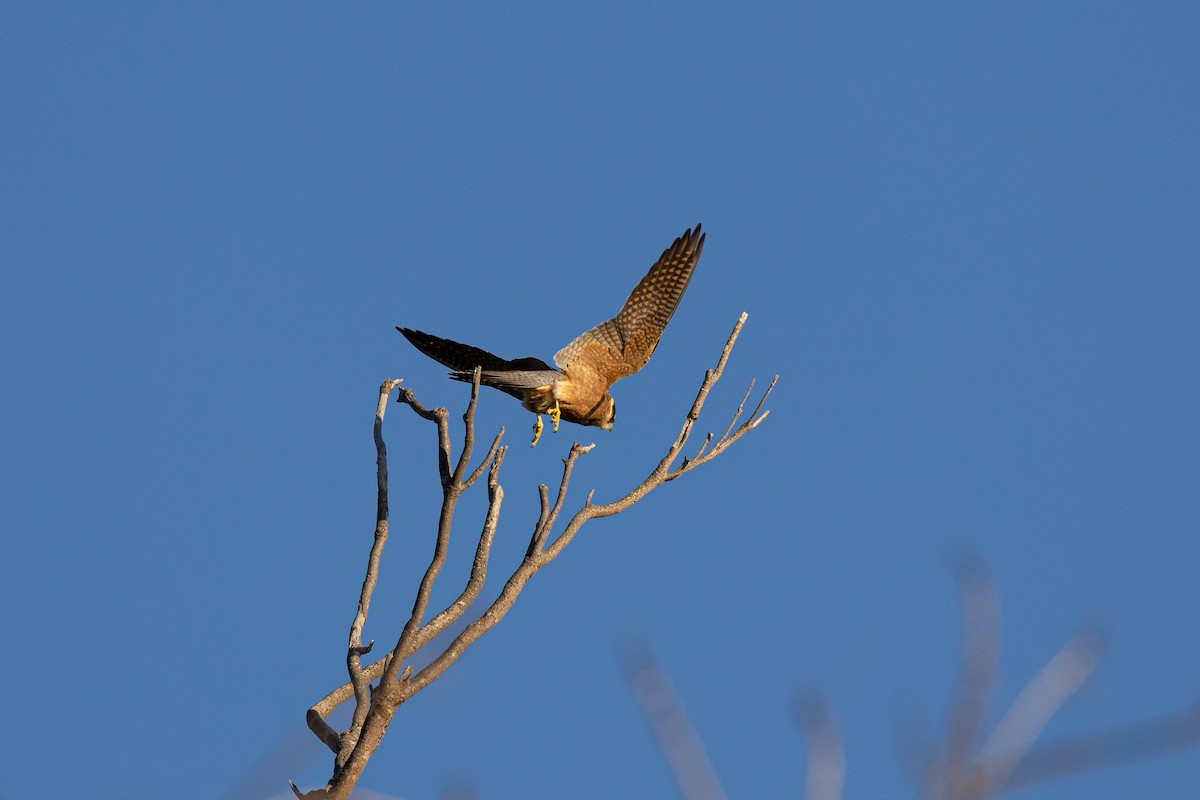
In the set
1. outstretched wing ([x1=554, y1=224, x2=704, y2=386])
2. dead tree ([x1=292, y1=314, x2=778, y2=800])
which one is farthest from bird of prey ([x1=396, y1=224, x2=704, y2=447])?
dead tree ([x1=292, y1=314, x2=778, y2=800])

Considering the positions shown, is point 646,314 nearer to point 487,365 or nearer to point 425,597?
point 487,365

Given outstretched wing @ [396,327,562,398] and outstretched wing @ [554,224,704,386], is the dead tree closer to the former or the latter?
outstretched wing @ [396,327,562,398]

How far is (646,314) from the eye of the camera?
831cm

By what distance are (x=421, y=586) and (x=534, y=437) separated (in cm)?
387

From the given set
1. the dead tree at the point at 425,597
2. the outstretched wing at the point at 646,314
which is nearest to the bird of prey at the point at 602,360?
the outstretched wing at the point at 646,314

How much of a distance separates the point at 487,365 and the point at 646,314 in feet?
4.94

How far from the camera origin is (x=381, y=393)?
4.06 meters

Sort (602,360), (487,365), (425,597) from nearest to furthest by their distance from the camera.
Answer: (425,597) < (487,365) < (602,360)

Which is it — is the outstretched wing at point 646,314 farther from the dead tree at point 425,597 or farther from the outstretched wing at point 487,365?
the dead tree at point 425,597

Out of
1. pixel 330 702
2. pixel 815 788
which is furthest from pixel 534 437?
pixel 815 788

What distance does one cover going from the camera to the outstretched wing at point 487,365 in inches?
257

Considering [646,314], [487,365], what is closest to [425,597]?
[487,365]

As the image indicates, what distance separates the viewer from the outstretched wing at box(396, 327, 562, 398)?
6531mm

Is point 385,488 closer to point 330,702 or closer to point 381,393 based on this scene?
point 381,393
